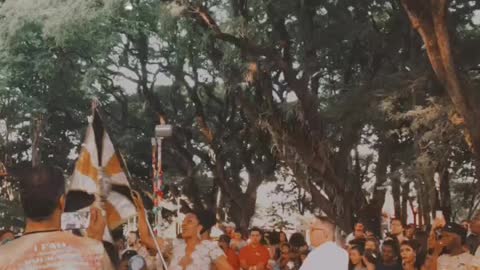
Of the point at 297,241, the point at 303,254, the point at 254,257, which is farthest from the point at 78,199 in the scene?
the point at 297,241

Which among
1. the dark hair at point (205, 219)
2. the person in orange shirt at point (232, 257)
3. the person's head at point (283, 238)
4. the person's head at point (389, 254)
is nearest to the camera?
the dark hair at point (205, 219)

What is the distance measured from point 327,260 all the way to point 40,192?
1458 mm

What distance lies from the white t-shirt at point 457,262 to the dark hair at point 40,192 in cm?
389

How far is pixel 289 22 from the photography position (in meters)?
21.5

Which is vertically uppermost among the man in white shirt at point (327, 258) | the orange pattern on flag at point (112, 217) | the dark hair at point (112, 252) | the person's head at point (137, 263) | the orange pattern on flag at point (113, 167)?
the orange pattern on flag at point (113, 167)

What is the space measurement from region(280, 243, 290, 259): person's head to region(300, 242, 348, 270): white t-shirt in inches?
258

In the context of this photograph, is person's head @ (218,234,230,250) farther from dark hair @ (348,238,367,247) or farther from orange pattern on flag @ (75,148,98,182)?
orange pattern on flag @ (75,148,98,182)

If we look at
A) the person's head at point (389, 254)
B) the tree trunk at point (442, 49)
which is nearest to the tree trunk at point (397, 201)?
the tree trunk at point (442, 49)

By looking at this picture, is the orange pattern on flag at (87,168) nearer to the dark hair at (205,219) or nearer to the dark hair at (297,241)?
the dark hair at (205,219)

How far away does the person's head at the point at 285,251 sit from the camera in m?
10.8

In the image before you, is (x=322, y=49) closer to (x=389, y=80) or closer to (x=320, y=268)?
(x=389, y=80)

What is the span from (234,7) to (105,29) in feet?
19.4

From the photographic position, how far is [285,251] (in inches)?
430

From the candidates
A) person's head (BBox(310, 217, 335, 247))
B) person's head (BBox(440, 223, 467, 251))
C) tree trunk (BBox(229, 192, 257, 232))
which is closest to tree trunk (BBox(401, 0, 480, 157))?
person's head (BBox(440, 223, 467, 251))
